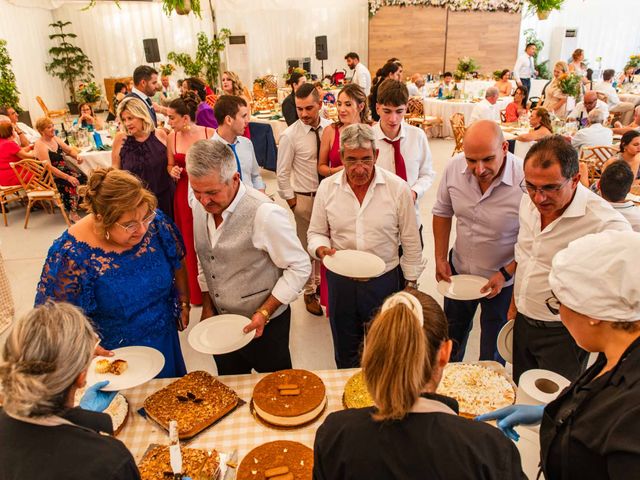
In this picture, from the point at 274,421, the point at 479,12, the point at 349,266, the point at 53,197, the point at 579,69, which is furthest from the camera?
the point at 479,12

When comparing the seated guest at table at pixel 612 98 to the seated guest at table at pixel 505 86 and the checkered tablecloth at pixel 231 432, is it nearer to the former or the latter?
the seated guest at table at pixel 505 86

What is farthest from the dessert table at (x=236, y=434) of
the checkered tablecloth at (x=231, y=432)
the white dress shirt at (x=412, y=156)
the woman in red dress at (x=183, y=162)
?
the woman in red dress at (x=183, y=162)

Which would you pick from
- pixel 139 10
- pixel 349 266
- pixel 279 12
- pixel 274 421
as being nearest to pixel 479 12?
pixel 279 12

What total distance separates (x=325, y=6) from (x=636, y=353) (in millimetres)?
13230

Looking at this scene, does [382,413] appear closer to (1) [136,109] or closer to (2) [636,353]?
(2) [636,353]

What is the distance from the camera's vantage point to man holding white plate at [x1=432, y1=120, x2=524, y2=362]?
6.83ft

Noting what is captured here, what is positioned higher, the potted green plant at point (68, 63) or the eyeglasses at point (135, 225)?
the potted green plant at point (68, 63)

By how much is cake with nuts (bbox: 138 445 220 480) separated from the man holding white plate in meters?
1.37

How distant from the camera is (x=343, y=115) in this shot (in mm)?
3213

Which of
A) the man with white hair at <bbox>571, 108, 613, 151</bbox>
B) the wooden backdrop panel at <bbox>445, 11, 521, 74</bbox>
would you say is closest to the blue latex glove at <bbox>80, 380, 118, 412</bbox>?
the man with white hair at <bbox>571, 108, 613, 151</bbox>

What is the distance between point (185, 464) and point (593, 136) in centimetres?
553

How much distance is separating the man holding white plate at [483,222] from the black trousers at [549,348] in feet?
0.84

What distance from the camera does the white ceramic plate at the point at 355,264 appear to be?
2.07 meters

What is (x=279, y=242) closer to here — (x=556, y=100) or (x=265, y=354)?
(x=265, y=354)
